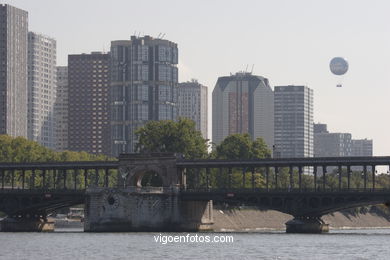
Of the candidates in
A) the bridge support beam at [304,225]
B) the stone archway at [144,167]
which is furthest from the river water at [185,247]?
the stone archway at [144,167]

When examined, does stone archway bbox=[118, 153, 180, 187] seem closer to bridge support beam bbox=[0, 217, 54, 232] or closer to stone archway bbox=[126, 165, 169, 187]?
stone archway bbox=[126, 165, 169, 187]

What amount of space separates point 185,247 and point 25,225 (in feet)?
177

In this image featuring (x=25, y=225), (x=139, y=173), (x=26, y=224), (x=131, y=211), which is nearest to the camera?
(x=131, y=211)

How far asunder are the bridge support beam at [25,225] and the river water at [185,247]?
2094 cm

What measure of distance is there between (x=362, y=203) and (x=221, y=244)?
36075 millimetres

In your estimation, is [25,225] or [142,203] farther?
[25,225]

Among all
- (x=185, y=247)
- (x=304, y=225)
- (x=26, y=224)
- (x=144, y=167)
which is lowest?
(x=26, y=224)

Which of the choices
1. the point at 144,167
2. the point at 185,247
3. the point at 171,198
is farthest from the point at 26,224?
the point at 185,247

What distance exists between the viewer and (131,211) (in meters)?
171

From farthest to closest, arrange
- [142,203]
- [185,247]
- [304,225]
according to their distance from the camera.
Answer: [142,203] < [304,225] < [185,247]

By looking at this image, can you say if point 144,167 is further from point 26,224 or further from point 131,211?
point 26,224

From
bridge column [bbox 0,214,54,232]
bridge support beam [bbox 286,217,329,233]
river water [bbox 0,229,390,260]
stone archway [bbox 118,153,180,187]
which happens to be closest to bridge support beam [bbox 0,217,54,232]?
bridge column [bbox 0,214,54,232]

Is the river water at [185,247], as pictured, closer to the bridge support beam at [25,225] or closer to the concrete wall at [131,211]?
the concrete wall at [131,211]

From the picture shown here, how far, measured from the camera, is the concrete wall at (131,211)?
561 feet
